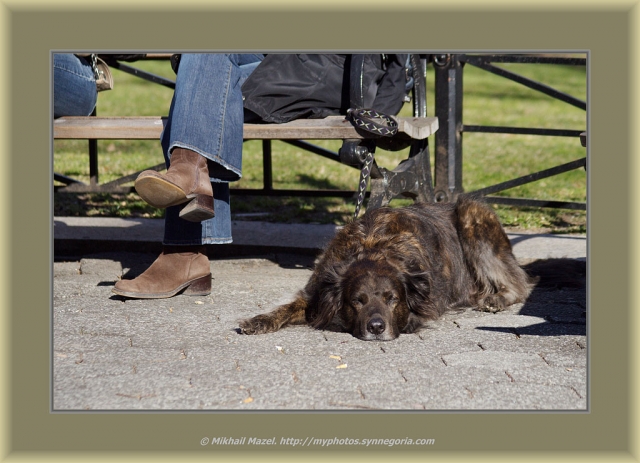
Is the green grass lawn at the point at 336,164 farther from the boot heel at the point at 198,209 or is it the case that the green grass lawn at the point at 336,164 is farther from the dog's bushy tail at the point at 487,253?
the boot heel at the point at 198,209

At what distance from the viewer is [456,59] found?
21.5ft

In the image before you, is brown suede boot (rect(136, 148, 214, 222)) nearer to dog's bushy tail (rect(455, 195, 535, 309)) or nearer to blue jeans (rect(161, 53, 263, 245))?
blue jeans (rect(161, 53, 263, 245))

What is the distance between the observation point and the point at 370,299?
449 centimetres

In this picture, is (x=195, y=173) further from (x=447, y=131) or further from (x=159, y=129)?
(x=447, y=131)

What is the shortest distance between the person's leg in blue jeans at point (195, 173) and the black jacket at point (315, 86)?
174mm

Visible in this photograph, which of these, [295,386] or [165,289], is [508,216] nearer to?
[165,289]

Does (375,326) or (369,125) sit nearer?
(375,326)

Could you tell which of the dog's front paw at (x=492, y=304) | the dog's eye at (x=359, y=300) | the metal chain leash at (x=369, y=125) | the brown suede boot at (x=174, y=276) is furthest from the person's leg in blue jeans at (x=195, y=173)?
the dog's front paw at (x=492, y=304)

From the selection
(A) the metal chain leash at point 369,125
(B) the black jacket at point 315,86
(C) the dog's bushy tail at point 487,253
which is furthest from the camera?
(C) the dog's bushy tail at point 487,253

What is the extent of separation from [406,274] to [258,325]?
2.91 feet

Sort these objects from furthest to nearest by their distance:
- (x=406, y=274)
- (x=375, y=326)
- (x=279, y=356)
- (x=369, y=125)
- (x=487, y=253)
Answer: (x=487, y=253), (x=369, y=125), (x=406, y=274), (x=375, y=326), (x=279, y=356)

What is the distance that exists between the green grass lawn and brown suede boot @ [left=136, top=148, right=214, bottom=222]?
2947mm

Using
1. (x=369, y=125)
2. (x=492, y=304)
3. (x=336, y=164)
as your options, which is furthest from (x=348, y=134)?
(x=336, y=164)

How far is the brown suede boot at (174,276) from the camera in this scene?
4812 mm
